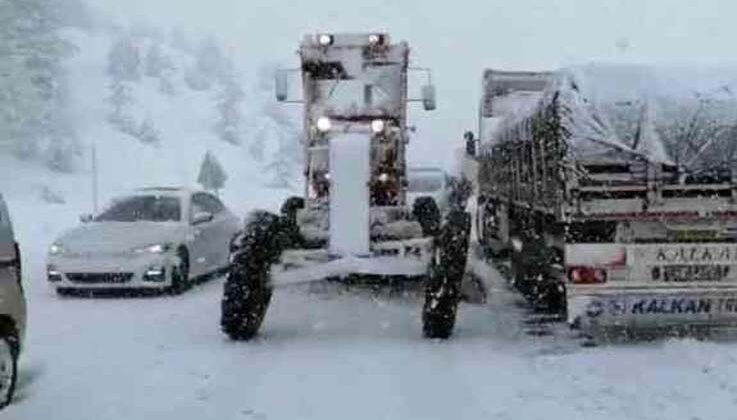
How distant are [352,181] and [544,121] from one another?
1946 millimetres

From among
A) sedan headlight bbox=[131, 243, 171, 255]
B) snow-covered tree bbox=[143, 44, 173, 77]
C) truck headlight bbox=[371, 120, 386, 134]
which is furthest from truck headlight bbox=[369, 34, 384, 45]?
snow-covered tree bbox=[143, 44, 173, 77]

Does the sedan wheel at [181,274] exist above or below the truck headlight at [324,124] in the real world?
below

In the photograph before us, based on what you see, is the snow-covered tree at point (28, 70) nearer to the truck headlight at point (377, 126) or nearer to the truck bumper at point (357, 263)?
the truck headlight at point (377, 126)

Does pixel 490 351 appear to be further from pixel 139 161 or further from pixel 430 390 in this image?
pixel 139 161

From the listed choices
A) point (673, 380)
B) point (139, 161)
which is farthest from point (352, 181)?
point (139, 161)

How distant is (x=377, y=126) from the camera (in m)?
16.2

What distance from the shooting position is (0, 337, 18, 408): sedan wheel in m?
8.73

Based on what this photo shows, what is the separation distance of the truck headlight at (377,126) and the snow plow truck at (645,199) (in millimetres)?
4572

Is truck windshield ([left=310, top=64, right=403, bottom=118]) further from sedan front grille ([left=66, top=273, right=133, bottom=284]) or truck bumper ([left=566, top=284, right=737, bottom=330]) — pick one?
truck bumper ([left=566, top=284, right=737, bottom=330])

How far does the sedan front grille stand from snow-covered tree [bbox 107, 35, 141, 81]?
332ft

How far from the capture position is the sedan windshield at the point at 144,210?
17578 millimetres

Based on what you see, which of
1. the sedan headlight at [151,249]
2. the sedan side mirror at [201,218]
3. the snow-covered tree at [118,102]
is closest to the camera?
the sedan headlight at [151,249]

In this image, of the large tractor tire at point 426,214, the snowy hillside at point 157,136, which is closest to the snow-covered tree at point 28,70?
the snowy hillside at point 157,136

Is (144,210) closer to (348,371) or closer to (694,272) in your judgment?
(348,371)
